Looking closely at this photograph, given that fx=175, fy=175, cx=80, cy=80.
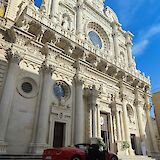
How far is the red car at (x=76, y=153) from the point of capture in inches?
271

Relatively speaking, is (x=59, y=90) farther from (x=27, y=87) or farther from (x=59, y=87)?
(x=27, y=87)

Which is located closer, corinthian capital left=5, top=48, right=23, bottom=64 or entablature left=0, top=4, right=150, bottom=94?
corinthian capital left=5, top=48, right=23, bottom=64

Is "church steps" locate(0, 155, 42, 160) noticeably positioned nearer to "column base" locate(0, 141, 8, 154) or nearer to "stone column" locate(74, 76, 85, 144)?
"column base" locate(0, 141, 8, 154)

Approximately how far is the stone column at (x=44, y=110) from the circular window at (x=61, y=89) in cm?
106

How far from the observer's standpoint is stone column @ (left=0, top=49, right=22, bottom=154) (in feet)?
33.1

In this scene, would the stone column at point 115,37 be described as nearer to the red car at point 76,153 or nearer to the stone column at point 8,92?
the stone column at point 8,92

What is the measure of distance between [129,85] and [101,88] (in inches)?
237

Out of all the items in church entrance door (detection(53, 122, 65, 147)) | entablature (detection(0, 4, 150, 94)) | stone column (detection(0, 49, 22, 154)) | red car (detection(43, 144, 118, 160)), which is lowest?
red car (detection(43, 144, 118, 160))

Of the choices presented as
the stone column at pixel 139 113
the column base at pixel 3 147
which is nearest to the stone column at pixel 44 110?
the column base at pixel 3 147

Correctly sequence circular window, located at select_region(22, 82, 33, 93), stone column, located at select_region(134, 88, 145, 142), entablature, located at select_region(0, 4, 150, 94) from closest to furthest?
1. circular window, located at select_region(22, 82, 33, 93)
2. entablature, located at select_region(0, 4, 150, 94)
3. stone column, located at select_region(134, 88, 145, 142)

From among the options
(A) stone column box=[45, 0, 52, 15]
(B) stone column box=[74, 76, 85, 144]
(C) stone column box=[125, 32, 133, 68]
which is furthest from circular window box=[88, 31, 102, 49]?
(B) stone column box=[74, 76, 85, 144]

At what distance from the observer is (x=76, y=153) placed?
7250mm

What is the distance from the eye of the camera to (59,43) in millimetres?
15531

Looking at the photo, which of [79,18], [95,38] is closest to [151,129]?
[95,38]
